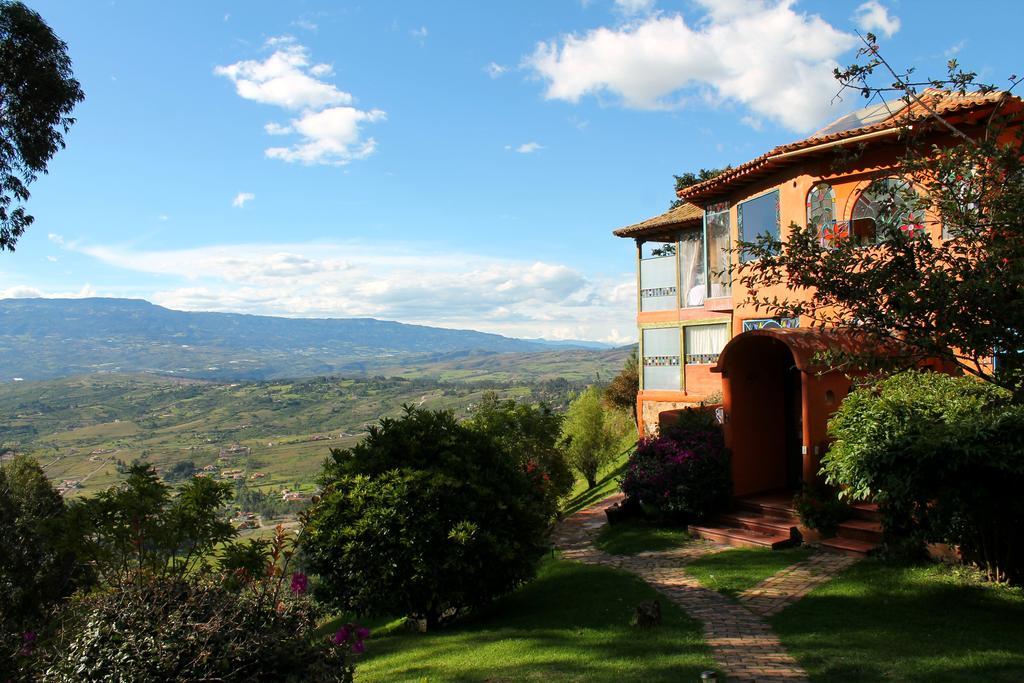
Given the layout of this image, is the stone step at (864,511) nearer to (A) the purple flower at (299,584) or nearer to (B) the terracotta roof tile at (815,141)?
(B) the terracotta roof tile at (815,141)

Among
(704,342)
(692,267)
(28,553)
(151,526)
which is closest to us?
(151,526)

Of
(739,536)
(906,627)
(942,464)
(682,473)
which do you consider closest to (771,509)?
(739,536)

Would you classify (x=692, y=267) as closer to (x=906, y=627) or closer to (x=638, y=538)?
(x=638, y=538)

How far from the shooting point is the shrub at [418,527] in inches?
352

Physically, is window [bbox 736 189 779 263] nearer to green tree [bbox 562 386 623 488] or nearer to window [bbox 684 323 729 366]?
window [bbox 684 323 729 366]

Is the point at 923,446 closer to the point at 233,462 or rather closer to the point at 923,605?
the point at 923,605

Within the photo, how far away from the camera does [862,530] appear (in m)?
10.3

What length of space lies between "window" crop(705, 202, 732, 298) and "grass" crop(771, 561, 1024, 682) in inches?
387

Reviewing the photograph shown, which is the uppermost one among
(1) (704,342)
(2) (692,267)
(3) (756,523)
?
(2) (692,267)

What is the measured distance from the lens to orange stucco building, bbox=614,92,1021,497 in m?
11.9

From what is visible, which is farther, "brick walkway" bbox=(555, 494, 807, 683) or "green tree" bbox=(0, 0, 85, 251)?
"green tree" bbox=(0, 0, 85, 251)

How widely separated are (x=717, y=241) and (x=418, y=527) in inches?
484

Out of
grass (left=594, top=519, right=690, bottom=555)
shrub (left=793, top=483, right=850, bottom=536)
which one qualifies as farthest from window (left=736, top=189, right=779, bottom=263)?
grass (left=594, top=519, right=690, bottom=555)

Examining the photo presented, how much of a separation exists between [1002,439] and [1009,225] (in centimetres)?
268
